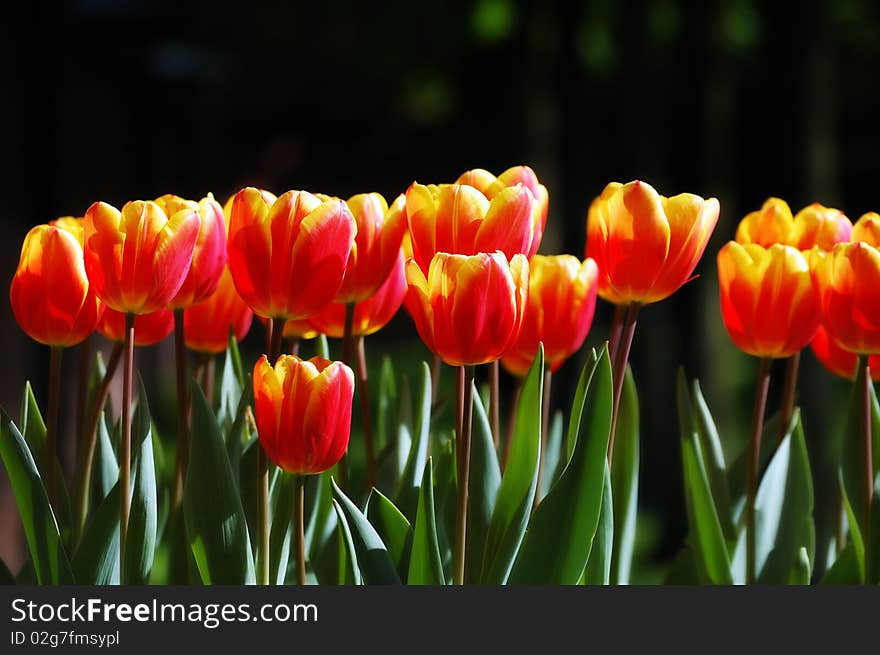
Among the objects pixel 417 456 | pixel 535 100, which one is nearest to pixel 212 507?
pixel 417 456

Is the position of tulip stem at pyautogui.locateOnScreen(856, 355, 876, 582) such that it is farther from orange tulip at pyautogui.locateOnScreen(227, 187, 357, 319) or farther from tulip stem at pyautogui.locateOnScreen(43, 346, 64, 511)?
tulip stem at pyautogui.locateOnScreen(43, 346, 64, 511)

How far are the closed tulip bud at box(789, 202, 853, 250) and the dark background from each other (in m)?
2.05

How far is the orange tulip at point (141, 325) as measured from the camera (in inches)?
30.6

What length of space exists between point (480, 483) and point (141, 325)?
0.90 feet

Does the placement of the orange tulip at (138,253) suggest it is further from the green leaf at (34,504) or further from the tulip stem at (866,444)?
the tulip stem at (866,444)

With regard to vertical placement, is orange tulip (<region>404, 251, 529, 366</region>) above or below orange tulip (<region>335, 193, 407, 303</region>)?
below

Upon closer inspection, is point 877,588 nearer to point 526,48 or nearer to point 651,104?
point 651,104

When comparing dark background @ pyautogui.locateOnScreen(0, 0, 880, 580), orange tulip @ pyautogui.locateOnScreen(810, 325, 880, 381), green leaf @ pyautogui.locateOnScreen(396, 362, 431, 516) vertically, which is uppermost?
dark background @ pyautogui.locateOnScreen(0, 0, 880, 580)

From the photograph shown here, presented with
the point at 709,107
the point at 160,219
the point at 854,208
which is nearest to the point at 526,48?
the point at 709,107

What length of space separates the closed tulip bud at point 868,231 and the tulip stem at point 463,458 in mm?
320

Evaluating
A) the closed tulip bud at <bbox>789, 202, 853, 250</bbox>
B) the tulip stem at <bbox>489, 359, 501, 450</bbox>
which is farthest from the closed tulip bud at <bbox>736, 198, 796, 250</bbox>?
the tulip stem at <bbox>489, 359, 501, 450</bbox>

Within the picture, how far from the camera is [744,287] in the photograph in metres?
0.76

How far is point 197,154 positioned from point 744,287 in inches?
287

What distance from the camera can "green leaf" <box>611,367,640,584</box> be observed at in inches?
32.2
